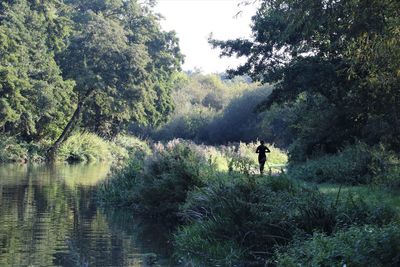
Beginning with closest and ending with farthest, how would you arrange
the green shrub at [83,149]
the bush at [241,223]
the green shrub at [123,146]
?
the bush at [241,223] → the green shrub at [83,149] → the green shrub at [123,146]

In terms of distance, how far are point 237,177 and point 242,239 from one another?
3.37 meters

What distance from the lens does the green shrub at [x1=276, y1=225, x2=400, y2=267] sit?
1091 cm

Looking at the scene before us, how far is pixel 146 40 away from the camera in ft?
234

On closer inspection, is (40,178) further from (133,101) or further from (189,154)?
(133,101)

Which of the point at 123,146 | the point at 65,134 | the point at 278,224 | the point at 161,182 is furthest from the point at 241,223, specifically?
the point at 123,146

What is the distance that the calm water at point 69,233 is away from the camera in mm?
15094

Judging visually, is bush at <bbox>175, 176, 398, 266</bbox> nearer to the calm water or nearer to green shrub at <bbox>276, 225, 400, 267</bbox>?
the calm water

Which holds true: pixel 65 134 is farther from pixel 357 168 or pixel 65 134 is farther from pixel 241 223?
pixel 241 223

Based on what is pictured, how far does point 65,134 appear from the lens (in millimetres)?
61562

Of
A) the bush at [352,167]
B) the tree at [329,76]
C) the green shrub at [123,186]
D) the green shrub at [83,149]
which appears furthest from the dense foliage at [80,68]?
the bush at [352,167]

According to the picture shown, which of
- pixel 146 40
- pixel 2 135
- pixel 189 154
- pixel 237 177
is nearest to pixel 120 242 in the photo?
pixel 237 177

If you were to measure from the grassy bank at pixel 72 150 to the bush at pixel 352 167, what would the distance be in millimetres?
22076

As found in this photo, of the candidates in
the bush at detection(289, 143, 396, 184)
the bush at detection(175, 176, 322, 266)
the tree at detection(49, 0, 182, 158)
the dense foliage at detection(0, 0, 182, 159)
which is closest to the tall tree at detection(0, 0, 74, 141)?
the dense foliage at detection(0, 0, 182, 159)

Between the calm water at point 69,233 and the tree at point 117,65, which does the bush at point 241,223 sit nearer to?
the calm water at point 69,233
